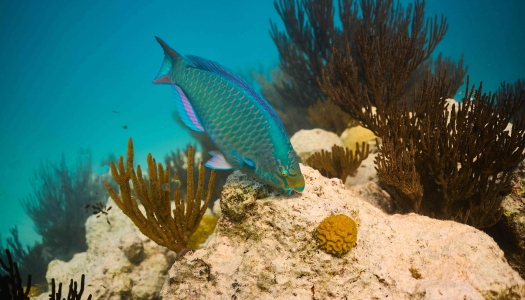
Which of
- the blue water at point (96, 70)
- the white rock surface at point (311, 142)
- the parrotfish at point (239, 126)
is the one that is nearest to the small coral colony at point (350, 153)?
the parrotfish at point (239, 126)

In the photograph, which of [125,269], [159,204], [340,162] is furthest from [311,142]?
[125,269]

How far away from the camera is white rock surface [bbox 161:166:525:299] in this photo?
72.8 inches

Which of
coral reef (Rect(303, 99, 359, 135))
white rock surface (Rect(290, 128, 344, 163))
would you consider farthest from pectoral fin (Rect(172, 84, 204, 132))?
coral reef (Rect(303, 99, 359, 135))

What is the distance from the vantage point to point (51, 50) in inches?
2074

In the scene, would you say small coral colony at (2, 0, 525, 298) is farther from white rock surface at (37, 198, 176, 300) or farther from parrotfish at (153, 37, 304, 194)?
white rock surface at (37, 198, 176, 300)

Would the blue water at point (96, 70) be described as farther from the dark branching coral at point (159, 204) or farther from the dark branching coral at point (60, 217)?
the dark branching coral at point (159, 204)

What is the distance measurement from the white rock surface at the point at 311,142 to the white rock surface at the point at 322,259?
130 inches

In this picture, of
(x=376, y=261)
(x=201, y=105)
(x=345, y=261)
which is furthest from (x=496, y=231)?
(x=201, y=105)

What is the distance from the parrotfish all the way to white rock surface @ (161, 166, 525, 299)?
0.35 metres

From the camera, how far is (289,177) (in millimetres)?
1875

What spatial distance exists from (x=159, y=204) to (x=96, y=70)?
2849 inches

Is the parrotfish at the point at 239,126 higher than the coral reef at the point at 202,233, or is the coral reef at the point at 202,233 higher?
the parrotfish at the point at 239,126

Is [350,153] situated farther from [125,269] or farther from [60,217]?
[60,217]

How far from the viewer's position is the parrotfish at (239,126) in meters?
1.82
